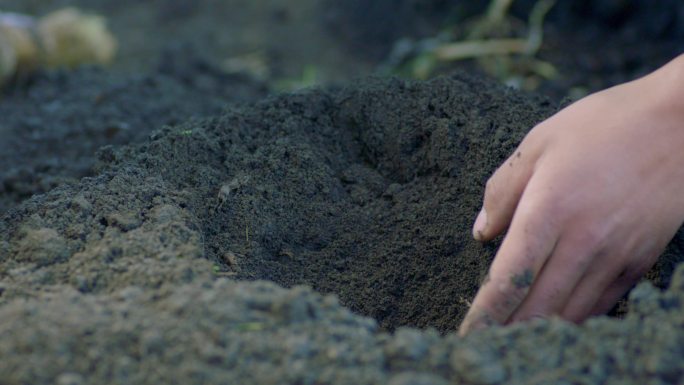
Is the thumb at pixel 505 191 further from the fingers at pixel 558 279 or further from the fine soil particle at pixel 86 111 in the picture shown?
the fine soil particle at pixel 86 111

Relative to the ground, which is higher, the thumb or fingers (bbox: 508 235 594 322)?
the thumb

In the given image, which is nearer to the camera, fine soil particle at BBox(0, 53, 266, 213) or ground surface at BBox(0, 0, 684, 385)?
ground surface at BBox(0, 0, 684, 385)

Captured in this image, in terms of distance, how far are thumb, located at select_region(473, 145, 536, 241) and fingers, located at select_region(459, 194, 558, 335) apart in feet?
0.37

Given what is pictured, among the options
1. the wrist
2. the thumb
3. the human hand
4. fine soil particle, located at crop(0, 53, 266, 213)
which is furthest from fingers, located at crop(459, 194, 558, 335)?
fine soil particle, located at crop(0, 53, 266, 213)

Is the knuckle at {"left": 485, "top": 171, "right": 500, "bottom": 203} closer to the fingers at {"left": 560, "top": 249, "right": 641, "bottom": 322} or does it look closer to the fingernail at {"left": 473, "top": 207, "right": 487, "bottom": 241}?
the fingernail at {"left": 473, "top": 207, "right": 487, "bottom": 241}

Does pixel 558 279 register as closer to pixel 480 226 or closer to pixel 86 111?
pixel 480 226

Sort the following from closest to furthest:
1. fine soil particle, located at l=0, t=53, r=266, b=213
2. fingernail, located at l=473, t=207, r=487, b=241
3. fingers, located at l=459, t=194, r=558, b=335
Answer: fingers, located at l=459, t=194, r=558, b=335
fingernail, located at l=473, t=207, r=487, b=241
fine soil particle, located at l=0, t=53, r=266, b=213

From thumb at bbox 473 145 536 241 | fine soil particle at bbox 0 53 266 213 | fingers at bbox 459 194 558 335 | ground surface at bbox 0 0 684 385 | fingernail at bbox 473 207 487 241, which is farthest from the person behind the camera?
fine soil particle at bbox 0 53 266 213

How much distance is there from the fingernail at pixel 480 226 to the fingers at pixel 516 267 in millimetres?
205

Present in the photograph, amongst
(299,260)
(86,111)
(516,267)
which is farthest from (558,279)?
(86,111)

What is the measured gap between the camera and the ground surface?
135cm

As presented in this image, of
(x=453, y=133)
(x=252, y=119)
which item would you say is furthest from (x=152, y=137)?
(x=453, y=133)

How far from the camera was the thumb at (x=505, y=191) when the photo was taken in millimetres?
1711

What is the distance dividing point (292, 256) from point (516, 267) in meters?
0.62
